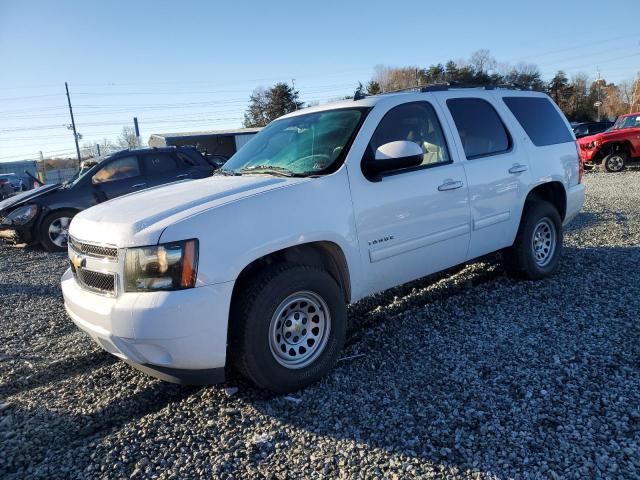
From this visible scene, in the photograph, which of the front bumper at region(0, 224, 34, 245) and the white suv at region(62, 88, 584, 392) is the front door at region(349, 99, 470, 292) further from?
the front bumper at region(0, 224, 34, 245)

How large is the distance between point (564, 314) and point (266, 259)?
109 inches

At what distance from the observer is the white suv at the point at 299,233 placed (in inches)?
107

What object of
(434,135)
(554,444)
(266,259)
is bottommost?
(554,444)

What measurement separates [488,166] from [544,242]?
144cm

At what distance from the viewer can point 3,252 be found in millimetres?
9617

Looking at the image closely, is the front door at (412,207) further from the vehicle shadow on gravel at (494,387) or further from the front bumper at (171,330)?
the front bumper at (171,330)

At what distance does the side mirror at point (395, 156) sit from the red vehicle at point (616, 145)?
1527 centimetres

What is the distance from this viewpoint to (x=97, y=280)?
300cm

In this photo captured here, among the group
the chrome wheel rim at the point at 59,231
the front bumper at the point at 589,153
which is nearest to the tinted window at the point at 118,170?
the chrome wheel rim at the point at 59,231

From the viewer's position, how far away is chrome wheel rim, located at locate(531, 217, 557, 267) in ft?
16.7

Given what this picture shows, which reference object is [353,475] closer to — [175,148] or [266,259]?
[266,259]

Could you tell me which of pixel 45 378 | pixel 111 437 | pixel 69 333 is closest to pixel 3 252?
pixel 69 333

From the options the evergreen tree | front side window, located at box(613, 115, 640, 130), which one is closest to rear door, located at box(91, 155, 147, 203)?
front side window, located at box(613, 115, 640, 130)

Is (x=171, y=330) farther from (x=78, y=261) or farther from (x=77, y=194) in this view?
(x=77, y=194)
